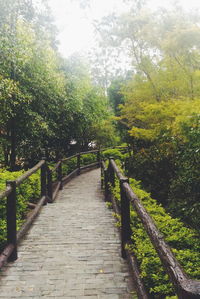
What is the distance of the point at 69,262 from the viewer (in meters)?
3.60

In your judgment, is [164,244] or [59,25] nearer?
[164,244]

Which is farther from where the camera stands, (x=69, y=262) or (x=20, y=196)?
(x=20, y=196)

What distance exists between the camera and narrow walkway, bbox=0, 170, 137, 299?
2.94 meters

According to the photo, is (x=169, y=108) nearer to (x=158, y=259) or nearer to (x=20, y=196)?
(x=20, y=196)

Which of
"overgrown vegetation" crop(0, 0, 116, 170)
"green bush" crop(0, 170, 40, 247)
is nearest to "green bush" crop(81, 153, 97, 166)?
"overgrown vegetation" crop(0, 0, 116, 170)

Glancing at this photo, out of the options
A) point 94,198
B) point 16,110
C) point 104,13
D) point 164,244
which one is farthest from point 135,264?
point 104,13

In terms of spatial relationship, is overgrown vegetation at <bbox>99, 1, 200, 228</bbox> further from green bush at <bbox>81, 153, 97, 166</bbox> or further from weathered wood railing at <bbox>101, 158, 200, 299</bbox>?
green bush at <bbox>81, 153, 97, 166</bbox>

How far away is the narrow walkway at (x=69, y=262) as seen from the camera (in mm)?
2941

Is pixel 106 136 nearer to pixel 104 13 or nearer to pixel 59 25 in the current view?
pixel 59 25

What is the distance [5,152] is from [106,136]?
9.78m

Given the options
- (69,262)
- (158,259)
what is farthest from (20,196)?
(158,259)

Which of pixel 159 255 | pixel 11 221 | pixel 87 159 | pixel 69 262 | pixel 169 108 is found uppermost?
pixel 169 108

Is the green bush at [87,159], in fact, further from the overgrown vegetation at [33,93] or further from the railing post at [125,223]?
the railing post at [125,223]

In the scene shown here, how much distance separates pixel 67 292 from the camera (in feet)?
9.54
